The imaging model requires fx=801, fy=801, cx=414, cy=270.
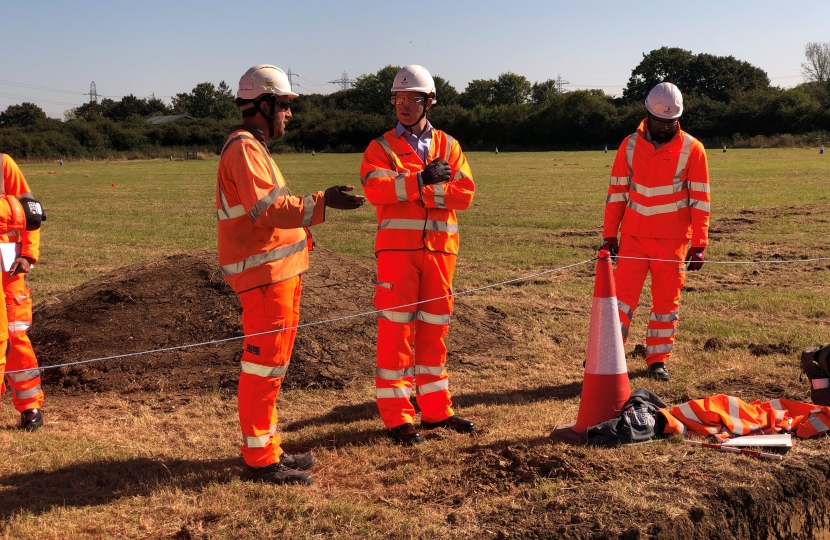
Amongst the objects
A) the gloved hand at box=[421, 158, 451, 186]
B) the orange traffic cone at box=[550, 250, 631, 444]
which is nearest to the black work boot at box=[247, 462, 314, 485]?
the orange traffic cone at box=[550, 250, 631, 444]

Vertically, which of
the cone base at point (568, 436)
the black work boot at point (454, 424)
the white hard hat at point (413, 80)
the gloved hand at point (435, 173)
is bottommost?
the black work boot at point (454, 424)

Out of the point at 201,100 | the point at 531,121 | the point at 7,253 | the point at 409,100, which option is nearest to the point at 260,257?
the point at 409,100

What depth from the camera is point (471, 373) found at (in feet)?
23.8

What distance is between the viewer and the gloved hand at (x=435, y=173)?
16.6ft

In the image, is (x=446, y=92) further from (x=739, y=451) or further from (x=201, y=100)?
(x=739, y=451)

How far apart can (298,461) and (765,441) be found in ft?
9.42

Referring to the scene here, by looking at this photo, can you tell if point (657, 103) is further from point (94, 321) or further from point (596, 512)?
point (94, 321)

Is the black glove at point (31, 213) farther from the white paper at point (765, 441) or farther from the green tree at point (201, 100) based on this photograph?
the green tree at point (201, 100)

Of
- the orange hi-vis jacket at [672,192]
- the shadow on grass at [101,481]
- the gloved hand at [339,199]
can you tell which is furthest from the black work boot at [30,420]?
the orange hi-vis jacket at [672,192]

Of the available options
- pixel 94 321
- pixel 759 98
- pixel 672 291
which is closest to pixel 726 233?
pixel 672 291

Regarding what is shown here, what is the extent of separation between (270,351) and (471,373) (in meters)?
3.10

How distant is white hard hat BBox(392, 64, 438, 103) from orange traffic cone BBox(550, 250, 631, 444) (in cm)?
164

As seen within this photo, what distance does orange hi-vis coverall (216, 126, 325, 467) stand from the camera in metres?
4.29

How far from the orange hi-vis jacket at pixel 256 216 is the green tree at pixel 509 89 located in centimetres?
10346
